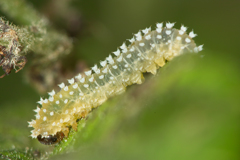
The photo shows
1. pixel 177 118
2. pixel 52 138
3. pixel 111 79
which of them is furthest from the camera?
pixel 111 79

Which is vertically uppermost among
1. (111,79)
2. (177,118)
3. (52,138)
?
(111,79)

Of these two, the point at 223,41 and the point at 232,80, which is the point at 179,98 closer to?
the point at 232,80

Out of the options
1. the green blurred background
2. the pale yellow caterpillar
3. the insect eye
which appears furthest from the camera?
the pale yellow caterpillar

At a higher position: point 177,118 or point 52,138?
point 52,138

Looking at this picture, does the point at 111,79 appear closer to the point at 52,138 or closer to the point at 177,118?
the point at 52,138

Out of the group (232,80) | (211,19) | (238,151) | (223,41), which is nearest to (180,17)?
(211,19)

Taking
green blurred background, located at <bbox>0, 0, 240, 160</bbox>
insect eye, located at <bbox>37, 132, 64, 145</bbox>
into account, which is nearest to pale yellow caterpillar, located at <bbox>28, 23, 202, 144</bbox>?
insect eye, located at <bbox>37, 132, 64, 145</bbox>

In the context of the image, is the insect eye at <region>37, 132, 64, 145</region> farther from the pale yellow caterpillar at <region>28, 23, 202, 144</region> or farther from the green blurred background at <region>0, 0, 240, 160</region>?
the green blurred background at <region>0, 0, 240, 160</region>

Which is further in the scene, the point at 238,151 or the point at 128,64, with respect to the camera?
the point at 128,64

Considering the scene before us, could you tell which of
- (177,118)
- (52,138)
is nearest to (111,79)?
(52,138)
